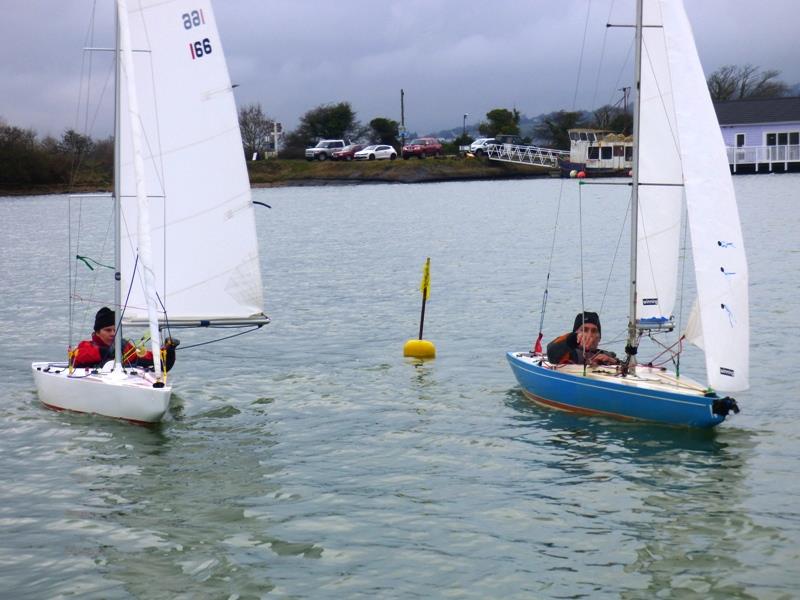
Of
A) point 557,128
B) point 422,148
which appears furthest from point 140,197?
point 557,128

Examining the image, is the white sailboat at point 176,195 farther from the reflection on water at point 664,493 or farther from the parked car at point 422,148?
the parked car at point 422,148

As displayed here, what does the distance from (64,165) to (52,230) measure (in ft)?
138

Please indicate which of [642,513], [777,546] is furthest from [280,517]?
[777,546]

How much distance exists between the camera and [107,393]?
15766 millimetres

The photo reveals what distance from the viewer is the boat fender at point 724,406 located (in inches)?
575

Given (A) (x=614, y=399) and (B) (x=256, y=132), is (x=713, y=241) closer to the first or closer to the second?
(A) (x=614, y=399)

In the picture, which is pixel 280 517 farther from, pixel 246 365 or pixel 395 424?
pixel 246 365

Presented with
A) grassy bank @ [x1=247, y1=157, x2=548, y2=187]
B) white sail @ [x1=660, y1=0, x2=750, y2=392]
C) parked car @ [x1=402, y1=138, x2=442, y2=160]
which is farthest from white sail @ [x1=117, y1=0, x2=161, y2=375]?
parked car @ [x1=402, y1=138, x2=442, y2=160]

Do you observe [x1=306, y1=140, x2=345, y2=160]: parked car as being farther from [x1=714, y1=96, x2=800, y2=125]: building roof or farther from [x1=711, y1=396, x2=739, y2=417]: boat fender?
[x1=711, y1=396, x2=739, y2=417]: boat fender

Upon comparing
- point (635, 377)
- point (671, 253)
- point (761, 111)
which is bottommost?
point (635, 377)

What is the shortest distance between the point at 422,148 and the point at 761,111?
103 feet

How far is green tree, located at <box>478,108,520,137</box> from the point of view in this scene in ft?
411

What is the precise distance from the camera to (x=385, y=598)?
10070 mm

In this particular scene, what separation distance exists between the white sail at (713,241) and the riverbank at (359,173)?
277 ft
